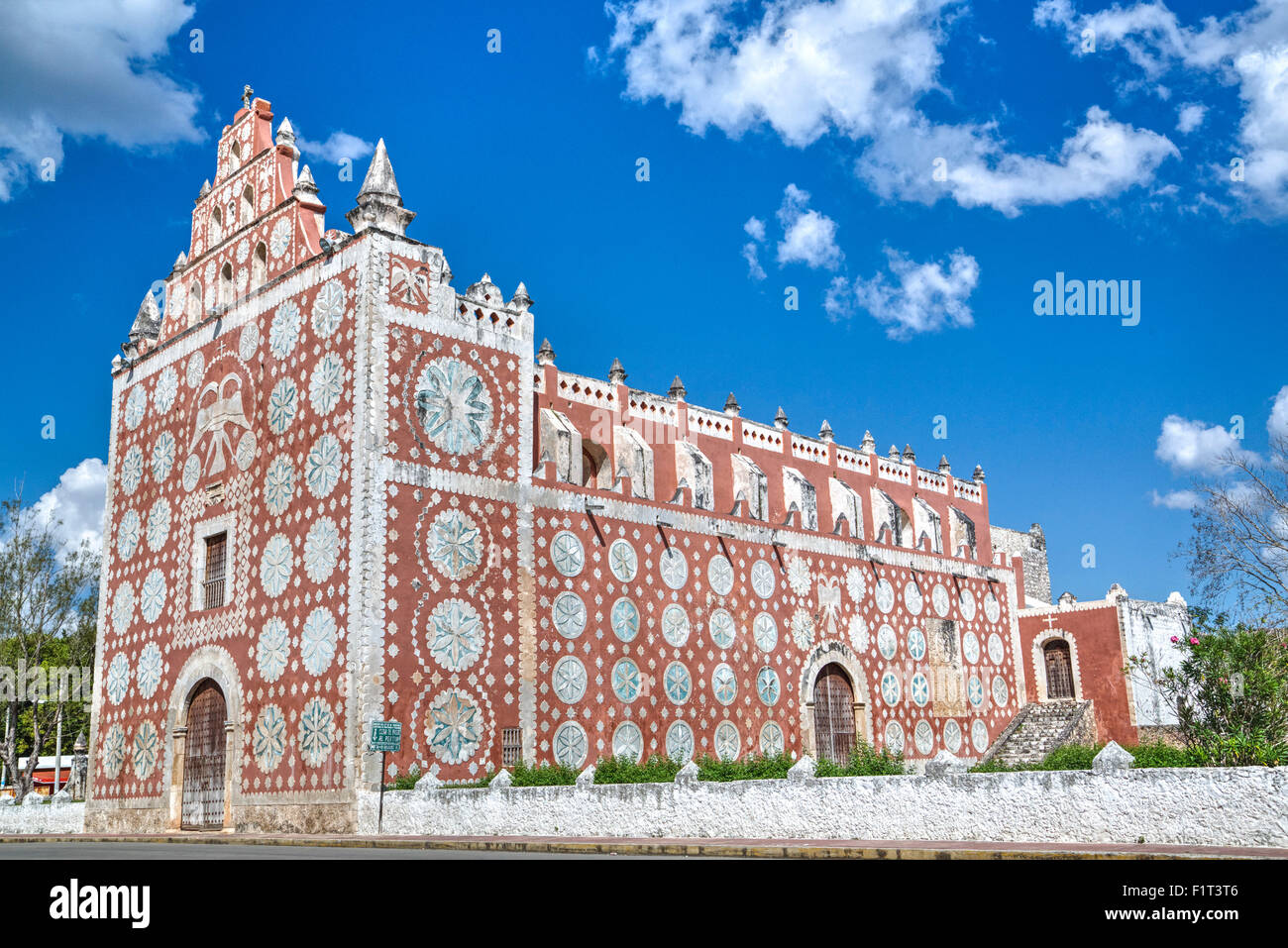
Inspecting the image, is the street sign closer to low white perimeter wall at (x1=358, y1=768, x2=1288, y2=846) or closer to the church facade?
the church facade

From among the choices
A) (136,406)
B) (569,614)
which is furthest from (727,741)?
(136,406)

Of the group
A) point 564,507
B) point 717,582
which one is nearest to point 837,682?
point 717,582

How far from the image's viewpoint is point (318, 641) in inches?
890

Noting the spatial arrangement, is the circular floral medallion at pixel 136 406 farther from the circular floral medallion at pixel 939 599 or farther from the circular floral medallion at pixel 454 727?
the circular floral medallion at pixel 939 599

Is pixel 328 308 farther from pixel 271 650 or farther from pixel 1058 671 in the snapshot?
pixel 1058 671

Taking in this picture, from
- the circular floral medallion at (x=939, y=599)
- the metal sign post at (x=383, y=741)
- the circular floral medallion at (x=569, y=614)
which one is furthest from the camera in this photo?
the circular floral medallion at (x=939, y=599)

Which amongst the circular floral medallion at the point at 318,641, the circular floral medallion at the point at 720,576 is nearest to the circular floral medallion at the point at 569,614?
Answer: the circular floral medallion at the point at 720,576

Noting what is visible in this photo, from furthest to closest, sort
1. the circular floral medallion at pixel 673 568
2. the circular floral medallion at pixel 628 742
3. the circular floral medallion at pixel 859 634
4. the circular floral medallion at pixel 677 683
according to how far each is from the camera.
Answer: the circular floral medallion at pixel 859 634 → the circular floral medallion at pixel 673 568 → the circular floral medallion at pixel 677 683 → the circular floral medallion at pixel 628 742

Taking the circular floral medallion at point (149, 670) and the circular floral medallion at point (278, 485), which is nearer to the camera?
the circular floral medallion at point (278, 485)

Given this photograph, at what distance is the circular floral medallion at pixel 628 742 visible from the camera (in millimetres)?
25719

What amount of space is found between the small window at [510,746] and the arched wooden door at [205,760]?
6.00 metres
